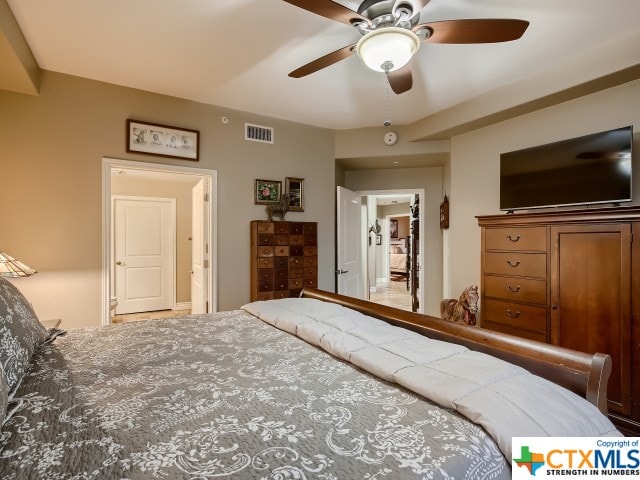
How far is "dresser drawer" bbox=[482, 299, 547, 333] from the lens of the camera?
2.38 metres

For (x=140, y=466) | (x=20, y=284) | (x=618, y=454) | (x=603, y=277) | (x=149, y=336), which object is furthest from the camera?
(x=20, y=284)

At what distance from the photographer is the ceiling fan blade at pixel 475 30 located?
5.31 ft

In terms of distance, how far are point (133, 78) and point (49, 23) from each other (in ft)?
2.42

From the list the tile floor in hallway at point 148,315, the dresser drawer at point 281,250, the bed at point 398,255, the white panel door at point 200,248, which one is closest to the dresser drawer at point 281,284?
the dresser drawer at point 281,250

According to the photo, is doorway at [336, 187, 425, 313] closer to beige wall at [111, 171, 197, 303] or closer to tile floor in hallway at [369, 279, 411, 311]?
tile floor in hallway at [369, 279, 411, 311]

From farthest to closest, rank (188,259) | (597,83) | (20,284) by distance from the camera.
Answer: (188,259) < (20,284) < (597,83)

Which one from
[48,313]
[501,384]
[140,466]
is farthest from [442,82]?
[48,313]

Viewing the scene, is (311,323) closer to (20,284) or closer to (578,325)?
(578,325)

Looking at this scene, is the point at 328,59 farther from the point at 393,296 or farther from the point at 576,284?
the point at 393,296

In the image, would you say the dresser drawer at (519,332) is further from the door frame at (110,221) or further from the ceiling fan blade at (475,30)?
the door frame at (110,221)

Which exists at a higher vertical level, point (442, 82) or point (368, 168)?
point (442, 82)

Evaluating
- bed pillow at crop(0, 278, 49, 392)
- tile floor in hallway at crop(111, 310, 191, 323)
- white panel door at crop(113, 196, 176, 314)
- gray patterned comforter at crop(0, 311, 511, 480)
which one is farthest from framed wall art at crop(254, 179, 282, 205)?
white panel door at crop(113, 196, 176, 314)

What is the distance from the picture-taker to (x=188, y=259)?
233 inches

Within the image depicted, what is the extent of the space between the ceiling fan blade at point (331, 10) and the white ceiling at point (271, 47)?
0.28m
